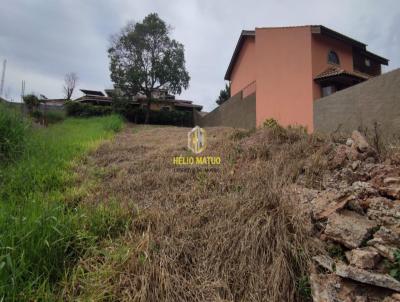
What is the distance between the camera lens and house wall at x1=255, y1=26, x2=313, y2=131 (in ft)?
33.0

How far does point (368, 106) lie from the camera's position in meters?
5.87

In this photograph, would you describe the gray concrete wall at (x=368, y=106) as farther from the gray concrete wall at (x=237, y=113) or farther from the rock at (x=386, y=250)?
the rock at (x=386, y=250)

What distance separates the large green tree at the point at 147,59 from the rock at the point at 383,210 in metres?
16.6

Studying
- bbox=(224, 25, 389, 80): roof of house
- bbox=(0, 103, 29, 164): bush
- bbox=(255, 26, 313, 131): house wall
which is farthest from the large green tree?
bbox=(0, 103, 29, 164): bush

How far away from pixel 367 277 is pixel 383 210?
76 centimetres

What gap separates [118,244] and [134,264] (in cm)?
31

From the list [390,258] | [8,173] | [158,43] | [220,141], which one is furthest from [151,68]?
[390,258]

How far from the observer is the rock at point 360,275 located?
1653 millimetres

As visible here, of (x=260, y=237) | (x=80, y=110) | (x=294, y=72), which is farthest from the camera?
(x=80, y=110)

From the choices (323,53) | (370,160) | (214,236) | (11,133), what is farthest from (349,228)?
(323,53)

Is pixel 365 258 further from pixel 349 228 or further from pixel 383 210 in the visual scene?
pixel 383 210

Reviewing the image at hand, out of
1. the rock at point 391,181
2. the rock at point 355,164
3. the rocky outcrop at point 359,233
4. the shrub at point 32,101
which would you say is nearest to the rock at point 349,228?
the rocky outcrop at point 359,233

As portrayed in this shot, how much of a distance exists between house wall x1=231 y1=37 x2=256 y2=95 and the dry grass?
9090mm

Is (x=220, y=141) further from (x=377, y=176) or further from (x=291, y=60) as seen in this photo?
(x=291, y=60)
